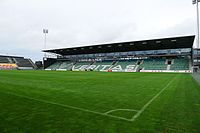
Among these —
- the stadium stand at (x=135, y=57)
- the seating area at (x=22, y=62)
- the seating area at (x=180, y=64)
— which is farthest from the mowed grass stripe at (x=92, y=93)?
the seating area at (x=22, y=62)

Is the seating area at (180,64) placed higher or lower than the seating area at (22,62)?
lower

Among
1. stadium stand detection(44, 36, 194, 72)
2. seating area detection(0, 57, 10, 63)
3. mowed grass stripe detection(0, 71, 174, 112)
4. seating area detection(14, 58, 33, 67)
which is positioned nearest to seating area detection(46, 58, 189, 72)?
stadium stand detection(44, 36, 194, 72)

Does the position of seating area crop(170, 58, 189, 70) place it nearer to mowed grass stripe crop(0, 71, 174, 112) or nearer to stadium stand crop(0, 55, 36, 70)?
mowed grass stripe crop(0, 71, 174, 112)

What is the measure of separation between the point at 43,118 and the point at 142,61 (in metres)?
62.5

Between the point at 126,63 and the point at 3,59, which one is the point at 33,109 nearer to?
the point at 126,63

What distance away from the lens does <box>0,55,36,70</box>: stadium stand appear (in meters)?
89.7

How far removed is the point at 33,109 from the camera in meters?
6.49

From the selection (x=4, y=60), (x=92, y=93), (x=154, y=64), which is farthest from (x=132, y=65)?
(x=4, y=60)

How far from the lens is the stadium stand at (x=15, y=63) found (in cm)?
8965

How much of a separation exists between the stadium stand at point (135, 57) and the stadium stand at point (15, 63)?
16771mm

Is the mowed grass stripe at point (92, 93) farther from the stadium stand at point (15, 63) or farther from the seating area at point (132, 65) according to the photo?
the stadium stand at point (15, 63)

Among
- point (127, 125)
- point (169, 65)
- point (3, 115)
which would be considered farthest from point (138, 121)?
point (169, 65)

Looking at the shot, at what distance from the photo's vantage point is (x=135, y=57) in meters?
68.1

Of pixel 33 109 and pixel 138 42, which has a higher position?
pixel 138 42
